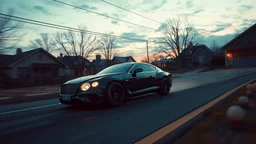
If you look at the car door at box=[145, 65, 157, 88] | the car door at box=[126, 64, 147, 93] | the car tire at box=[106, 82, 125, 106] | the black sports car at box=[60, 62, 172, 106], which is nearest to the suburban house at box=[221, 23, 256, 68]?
the car door at box=[145, 65, 157, 88]

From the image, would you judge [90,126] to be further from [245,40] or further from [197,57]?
[197,57]

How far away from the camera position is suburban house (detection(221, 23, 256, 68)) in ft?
129

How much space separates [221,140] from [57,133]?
2708mm

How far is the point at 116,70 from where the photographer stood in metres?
7.46

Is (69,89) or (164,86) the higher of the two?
(69,89)

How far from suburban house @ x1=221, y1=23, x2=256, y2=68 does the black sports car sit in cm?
3646

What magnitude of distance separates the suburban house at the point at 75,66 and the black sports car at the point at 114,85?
105ft

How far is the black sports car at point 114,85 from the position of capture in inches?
238

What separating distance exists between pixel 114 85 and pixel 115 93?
24 cm

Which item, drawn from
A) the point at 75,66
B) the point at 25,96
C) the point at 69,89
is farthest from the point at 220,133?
the point at 75,66

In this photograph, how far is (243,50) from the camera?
4072 cm

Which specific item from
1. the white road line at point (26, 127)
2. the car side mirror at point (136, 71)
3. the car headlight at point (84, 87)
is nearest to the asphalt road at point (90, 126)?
the white road line at point (26, 127)

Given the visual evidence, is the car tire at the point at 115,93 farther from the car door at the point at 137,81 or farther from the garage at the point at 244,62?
the garage at the point at 244,62

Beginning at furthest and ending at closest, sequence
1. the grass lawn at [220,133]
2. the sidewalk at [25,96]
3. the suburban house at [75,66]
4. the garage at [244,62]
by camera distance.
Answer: the suburban house at [75,66], the garage at [244,62], the sidewalk at [25,96], the grass lawn at [220,133]
